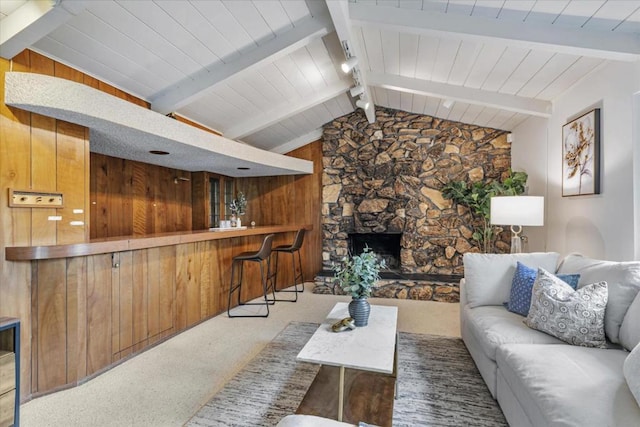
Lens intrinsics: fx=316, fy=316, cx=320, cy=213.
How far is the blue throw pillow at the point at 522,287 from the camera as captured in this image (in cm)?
229

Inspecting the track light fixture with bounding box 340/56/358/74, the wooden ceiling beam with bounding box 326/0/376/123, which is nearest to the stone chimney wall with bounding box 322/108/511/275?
the wooden ceiling beam with bounding box 326/0/376/123

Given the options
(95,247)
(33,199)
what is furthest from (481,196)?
(33,199)

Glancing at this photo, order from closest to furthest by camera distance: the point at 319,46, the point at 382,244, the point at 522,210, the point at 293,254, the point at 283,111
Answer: the point at 522,210 → the point at 319,46 → the point at 283,111 → the point at 293,254 → the point at 382,244

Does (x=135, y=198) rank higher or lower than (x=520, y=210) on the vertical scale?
higher

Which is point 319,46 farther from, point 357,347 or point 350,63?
point 357,347

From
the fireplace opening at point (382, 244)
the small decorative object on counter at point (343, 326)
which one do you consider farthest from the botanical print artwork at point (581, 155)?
the fireplace opening at point (382, 244)

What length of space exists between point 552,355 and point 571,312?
38 cm

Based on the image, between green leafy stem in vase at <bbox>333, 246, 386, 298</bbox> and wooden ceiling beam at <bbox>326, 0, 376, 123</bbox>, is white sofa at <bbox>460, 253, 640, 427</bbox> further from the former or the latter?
wooden ceiling beam at <bbox>326, 0, 376, 123</bbox>

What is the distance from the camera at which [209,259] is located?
375cm

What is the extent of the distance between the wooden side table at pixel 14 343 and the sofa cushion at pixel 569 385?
2.71 m

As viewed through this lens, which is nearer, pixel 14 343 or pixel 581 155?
pixel 14 343

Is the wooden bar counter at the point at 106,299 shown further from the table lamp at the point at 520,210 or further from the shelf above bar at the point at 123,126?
the table lamp at the point at 520,210

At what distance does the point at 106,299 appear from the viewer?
8.31 ft

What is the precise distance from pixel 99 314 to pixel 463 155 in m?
5.00
